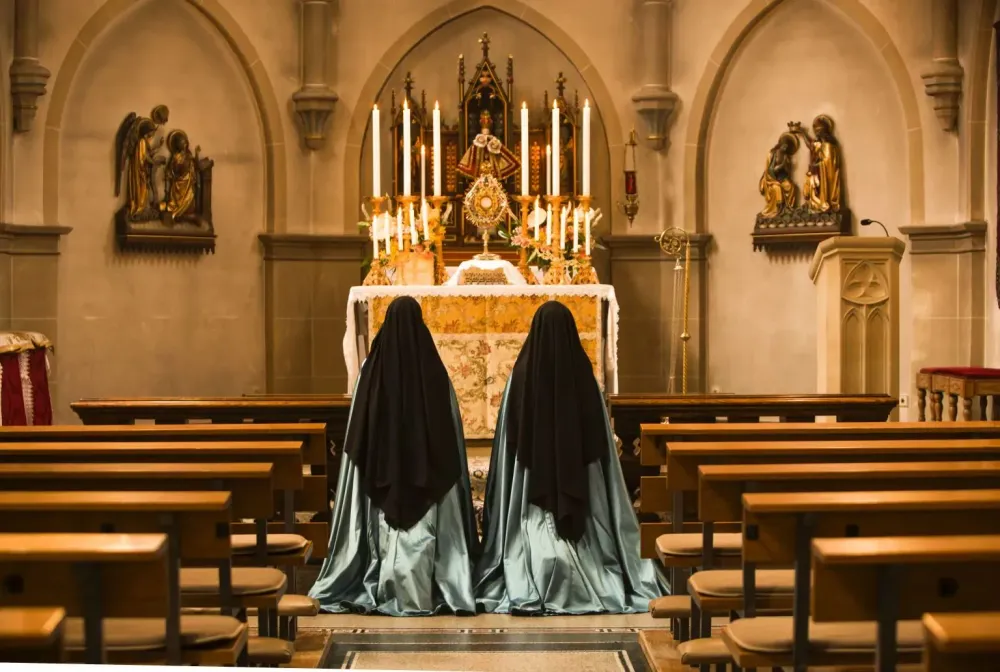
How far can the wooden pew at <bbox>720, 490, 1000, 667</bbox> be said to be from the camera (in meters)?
3.31

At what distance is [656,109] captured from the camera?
1198 cm

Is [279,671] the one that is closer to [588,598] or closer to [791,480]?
[791,480]

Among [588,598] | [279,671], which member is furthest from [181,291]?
[279,671]

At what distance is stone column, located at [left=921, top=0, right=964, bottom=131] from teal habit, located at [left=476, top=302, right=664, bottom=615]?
6.77 m

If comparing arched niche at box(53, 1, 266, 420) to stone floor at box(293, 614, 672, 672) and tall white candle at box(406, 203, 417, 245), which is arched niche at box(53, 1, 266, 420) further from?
stone floor at box(293, 614, 672, 672)

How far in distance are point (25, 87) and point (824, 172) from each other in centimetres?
745

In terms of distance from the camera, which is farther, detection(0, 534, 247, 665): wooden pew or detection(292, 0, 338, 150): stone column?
detection(292, 0, 338, 150): stone column

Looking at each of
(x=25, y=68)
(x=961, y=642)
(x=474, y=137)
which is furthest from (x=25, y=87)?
(x=961, y=642)

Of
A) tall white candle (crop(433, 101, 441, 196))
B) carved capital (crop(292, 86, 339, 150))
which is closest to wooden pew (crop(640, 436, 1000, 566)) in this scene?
tall white candle (crop(433, 101, 441, 196))

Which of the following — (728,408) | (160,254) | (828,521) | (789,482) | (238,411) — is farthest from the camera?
(160,254)

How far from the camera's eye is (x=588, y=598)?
17.8 ft

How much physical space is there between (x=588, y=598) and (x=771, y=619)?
185 centimetres

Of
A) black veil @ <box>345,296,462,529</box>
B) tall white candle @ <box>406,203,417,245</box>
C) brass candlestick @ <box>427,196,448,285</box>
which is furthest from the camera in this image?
brass candlestick @ <box>427,196,448,285</box>

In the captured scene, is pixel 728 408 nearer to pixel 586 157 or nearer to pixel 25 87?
pixel 586 157
